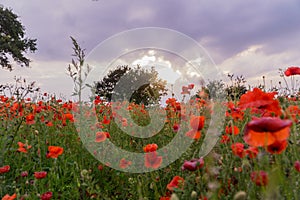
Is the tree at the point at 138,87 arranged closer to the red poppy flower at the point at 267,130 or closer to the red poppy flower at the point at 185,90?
the red poppy flower at the point at 185,90

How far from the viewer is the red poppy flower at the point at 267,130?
0.92 meters

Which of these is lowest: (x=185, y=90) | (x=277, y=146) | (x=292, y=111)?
(x=277, y=146)

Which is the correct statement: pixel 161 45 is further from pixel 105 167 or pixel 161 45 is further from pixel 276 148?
pixel 276 148

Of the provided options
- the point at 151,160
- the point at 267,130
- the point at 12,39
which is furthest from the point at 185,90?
the point at 12,39

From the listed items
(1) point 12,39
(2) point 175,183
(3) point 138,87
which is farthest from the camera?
(1) point 12,39

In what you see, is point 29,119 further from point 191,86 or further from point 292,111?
point 292,111

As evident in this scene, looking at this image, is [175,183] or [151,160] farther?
[151,160]

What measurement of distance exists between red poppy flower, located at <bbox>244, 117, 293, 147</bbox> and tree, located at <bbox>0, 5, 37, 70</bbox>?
22038mm

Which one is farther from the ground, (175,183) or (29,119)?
(29,119)

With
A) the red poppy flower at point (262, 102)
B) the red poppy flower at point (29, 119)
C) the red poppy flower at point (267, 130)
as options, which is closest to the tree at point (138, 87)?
the red poppy flower at point (29, 119)

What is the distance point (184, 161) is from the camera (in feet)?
6.66

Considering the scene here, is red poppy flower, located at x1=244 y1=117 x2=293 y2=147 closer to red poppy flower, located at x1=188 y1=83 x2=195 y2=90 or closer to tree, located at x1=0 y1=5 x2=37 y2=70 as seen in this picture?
red poppy flower, located at x1=188 y1=83 x2=195 y2=90

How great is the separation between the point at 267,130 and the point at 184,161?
113 cm

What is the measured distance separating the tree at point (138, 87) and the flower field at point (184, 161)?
0.28 m
